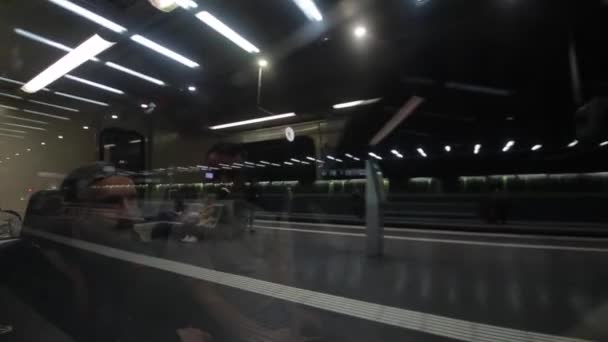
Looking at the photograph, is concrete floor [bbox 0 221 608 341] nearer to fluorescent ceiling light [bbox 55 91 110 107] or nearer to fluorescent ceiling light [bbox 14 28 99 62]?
fluorescent ceiling light [bbox 55 91 110 107]

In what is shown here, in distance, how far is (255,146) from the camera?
114 centimetres

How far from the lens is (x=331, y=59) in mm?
1341

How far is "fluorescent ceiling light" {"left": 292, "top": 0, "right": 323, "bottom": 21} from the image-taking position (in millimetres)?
1246

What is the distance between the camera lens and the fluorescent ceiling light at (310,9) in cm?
125

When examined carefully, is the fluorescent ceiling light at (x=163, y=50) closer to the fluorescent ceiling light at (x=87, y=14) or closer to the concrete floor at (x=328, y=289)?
the fluorescent ceiling light at (x=87, y=14)

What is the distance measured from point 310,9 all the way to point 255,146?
780 millimetres

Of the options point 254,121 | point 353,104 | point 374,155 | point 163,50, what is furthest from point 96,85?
point 374,155

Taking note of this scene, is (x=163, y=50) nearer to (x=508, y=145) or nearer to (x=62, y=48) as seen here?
(x=62, y=48)

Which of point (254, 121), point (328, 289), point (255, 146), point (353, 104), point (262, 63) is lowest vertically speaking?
point (328, 289)

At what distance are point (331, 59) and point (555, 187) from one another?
2.09 meters

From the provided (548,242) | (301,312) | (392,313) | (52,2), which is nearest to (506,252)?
(548,242)

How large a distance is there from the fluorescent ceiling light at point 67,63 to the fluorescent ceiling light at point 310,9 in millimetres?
917

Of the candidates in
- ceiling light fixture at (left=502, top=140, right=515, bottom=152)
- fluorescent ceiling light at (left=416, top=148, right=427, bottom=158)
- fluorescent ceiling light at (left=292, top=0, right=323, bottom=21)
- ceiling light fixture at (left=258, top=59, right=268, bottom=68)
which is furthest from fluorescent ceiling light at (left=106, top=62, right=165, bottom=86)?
ceiling light fixture at (left=502, top=140, right=515, bottom=152)

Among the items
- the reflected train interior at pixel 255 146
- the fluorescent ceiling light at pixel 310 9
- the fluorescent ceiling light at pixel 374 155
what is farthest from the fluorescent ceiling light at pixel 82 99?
the fluorescent ceiling light at pixel 374 155
